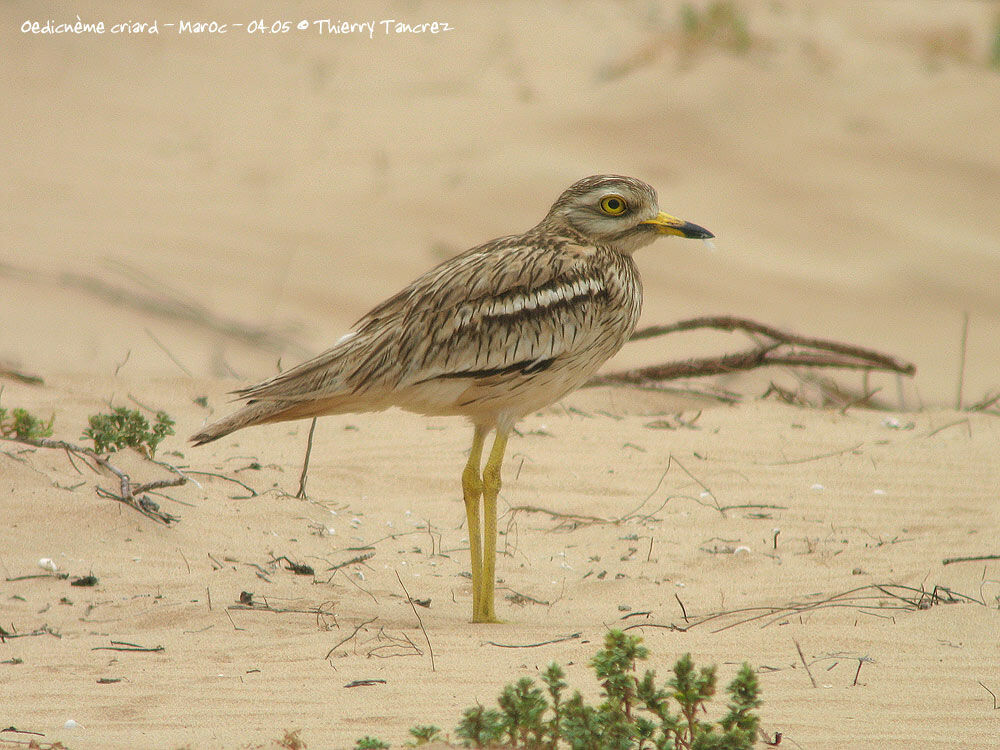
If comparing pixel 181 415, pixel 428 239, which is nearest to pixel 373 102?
pixel 428 239

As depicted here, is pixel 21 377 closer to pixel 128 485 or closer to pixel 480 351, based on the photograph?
pixel 128 485

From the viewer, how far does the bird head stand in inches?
217

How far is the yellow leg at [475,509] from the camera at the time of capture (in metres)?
4.94

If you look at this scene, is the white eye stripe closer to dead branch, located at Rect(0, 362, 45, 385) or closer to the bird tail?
the bird tail

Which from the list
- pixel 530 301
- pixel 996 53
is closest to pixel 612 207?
pixel 530 301

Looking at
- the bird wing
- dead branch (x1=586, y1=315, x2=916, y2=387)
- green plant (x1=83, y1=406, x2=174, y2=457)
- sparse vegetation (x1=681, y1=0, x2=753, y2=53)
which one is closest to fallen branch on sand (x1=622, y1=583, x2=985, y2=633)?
the bird wing

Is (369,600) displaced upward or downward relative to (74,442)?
downward

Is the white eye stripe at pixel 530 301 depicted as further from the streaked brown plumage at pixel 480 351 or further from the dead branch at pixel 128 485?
the dead branch at pixel 128 485

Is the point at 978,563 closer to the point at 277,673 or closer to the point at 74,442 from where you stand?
the point at 277,673

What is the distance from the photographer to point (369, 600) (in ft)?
16.3

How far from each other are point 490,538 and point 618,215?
5.12ft

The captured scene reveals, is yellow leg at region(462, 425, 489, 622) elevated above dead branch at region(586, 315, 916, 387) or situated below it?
below

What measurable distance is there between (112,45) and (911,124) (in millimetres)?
11133

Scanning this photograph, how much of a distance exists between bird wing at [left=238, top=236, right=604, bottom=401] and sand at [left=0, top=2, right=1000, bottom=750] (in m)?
0.87
